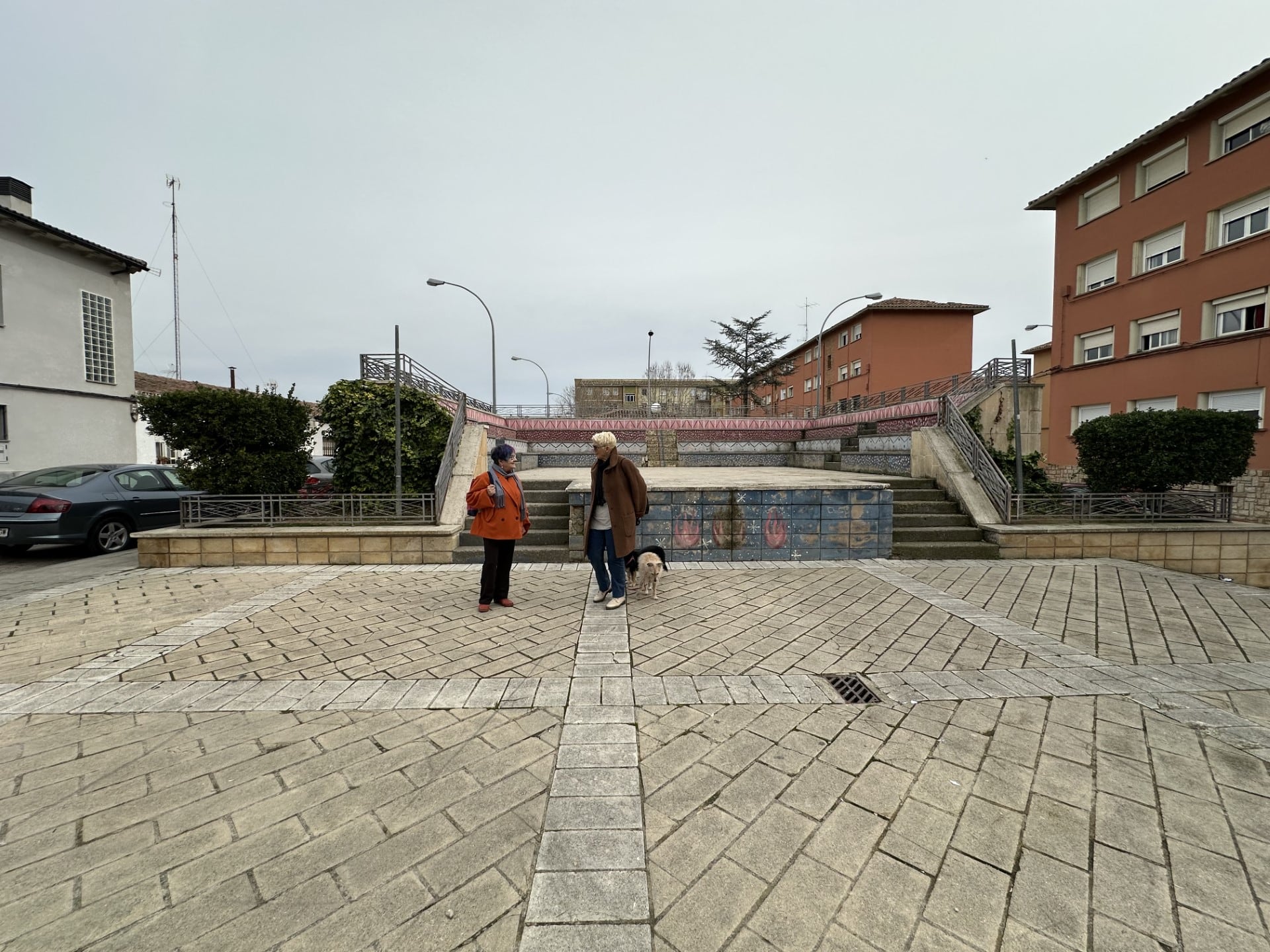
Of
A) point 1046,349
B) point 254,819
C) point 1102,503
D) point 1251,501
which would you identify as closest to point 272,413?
point 254,819

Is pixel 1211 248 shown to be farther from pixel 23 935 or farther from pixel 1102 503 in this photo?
pixel 23 935

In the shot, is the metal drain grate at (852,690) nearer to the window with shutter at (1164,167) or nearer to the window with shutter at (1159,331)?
the window with shutter at (1159,331)

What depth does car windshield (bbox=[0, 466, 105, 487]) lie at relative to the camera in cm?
783

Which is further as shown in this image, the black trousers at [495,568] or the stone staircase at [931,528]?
the stone staircase at [931,528]

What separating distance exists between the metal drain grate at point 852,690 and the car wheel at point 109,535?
10.3 m

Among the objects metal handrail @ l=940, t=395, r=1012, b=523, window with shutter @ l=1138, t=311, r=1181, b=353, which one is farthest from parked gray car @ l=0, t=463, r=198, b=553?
window with shutter @ l=1138, t=311, r=1181, b=353

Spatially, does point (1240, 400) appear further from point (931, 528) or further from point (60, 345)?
point (60, 345)

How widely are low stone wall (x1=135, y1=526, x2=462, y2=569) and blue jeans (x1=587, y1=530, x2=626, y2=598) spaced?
9.10 feet

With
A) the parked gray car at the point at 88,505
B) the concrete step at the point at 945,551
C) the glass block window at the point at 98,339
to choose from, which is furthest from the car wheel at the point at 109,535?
the glass block window at the point at 98,339

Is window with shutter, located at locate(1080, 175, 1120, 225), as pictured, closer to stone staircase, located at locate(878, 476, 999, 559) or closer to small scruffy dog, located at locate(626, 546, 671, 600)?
stone staircase, located at locate(878, 476, 999, 559)

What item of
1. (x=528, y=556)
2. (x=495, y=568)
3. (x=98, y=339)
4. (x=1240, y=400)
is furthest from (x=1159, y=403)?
(x=98, y=339)

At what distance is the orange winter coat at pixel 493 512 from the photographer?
→ 15.5 feet

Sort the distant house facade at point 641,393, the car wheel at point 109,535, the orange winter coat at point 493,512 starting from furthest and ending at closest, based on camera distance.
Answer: the distant house facade at point 641,393, the car wheel at point 109,535, the orange winter coat at point 493,512

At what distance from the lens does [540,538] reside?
7082mm
